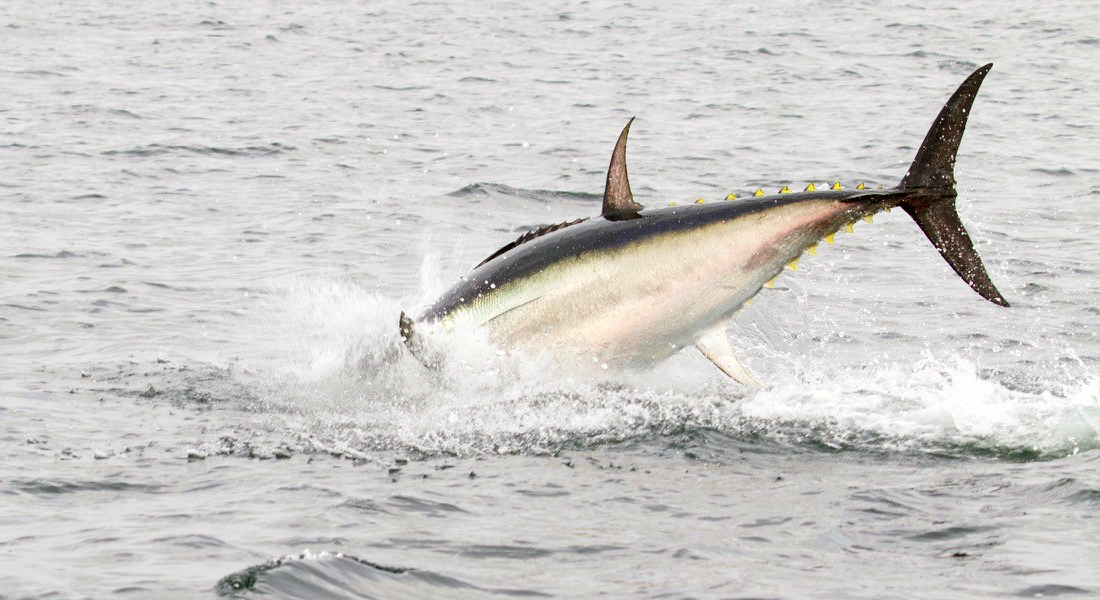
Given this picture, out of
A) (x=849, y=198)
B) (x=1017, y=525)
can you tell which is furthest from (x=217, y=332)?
(x=1017, y=525)

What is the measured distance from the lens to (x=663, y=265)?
8344 millimetres

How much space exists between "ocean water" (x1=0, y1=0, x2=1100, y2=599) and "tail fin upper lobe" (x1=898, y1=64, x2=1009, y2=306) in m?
1.03

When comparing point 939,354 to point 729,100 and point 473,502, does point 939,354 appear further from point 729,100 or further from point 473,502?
point 729,100

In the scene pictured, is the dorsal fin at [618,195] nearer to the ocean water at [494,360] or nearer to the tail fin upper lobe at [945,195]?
the ocean water at [494,360]

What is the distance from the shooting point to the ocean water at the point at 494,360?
6480mm

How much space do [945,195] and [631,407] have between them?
2.27 meters

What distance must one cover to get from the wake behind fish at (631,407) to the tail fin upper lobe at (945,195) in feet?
3.38

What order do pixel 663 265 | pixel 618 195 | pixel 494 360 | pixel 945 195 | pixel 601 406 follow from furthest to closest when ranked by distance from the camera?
pixel 494 360 → pixel 601 406 → pixel 618 195 → pixel 663 265 → pixel 945 195

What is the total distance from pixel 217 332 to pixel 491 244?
13.5 ft

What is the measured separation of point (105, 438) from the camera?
27.8 ft

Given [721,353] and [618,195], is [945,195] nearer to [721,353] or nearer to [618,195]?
[721,353]

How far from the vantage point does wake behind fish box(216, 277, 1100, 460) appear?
8.25 m

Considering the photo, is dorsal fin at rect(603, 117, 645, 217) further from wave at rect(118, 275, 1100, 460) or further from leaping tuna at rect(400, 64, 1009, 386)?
wave at rect(118, 275, 1100, 460)

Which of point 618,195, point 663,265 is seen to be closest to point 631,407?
point 663,265
